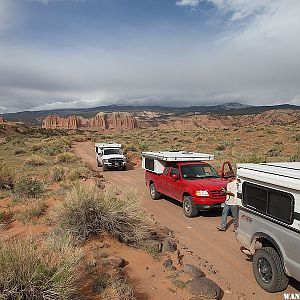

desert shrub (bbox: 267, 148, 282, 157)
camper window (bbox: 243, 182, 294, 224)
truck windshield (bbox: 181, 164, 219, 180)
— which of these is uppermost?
camper window (bbox: 243, 182, 294, 224)

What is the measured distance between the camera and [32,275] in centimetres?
447

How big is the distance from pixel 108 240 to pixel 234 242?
3.33 meters

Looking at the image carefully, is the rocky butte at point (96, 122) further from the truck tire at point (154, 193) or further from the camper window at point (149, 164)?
the truck tire at point (154, 193)

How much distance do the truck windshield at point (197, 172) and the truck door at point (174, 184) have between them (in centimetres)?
26

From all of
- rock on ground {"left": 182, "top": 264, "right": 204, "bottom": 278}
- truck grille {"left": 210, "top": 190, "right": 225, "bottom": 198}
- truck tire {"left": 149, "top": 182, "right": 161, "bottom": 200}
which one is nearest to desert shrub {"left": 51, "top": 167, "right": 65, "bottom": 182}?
truck tire {"left": 149, "top": 182, "right": 161, "bottom": 200}

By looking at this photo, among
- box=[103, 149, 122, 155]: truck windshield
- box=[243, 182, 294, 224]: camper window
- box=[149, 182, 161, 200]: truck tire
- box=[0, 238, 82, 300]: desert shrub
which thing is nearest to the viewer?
box=[0, 238, 82, 300]: desert shrub

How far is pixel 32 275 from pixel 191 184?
7.16 m

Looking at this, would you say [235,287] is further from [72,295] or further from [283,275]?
[72,295]

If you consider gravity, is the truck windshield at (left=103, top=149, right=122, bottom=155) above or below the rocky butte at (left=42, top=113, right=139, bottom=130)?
above

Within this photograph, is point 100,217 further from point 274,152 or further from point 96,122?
point 96,122

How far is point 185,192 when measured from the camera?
1127cm

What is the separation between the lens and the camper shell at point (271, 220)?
5430 mm

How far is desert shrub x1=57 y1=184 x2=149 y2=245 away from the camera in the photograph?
8070 millimetres

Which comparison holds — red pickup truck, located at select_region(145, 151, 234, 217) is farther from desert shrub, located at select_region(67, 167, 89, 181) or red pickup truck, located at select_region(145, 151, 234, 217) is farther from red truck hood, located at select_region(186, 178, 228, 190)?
desert shrub, located at select_region(67, 167, 89, 181)
